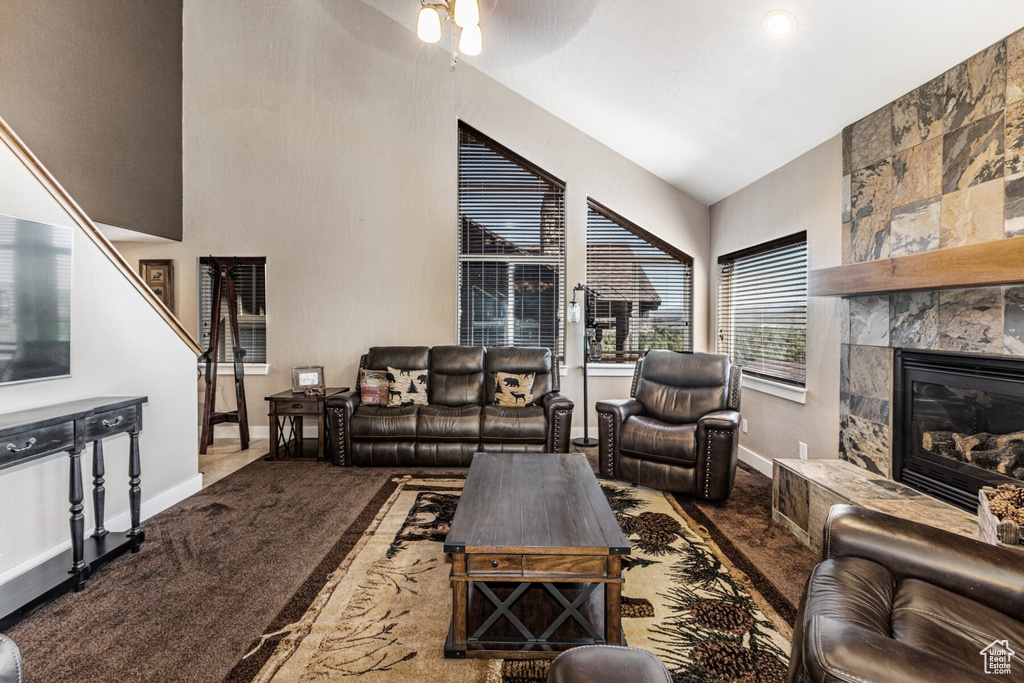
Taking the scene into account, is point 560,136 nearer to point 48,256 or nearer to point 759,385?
point 759,385

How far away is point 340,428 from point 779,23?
396cm

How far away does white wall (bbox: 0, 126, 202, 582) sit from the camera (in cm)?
214

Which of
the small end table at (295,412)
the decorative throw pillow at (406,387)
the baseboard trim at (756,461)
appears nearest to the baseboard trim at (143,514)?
the small end table at (295,412)

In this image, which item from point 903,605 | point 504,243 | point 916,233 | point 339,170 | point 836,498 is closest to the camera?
point 903,605

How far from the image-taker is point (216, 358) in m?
4.63

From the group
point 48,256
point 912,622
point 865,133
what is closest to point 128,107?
point 48,256

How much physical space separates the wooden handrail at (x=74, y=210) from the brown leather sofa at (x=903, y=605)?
3.44 m

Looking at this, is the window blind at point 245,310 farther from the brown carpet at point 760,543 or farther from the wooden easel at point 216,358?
the brown carpet at point 760,543

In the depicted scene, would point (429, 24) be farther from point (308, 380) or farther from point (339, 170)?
point (308, 380)

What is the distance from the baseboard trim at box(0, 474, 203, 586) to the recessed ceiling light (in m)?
4.41

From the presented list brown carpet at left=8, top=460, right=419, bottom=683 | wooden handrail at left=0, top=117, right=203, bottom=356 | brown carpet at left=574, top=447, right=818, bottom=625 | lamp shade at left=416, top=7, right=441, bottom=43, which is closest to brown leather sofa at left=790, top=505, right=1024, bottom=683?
brown carpet at left=574, top=447, right=818, bottom=625

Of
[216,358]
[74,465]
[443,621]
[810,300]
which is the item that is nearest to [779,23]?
[810,300]

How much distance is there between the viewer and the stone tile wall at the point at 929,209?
1.99 metres

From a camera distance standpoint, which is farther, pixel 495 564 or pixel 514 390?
pixel 514 390
